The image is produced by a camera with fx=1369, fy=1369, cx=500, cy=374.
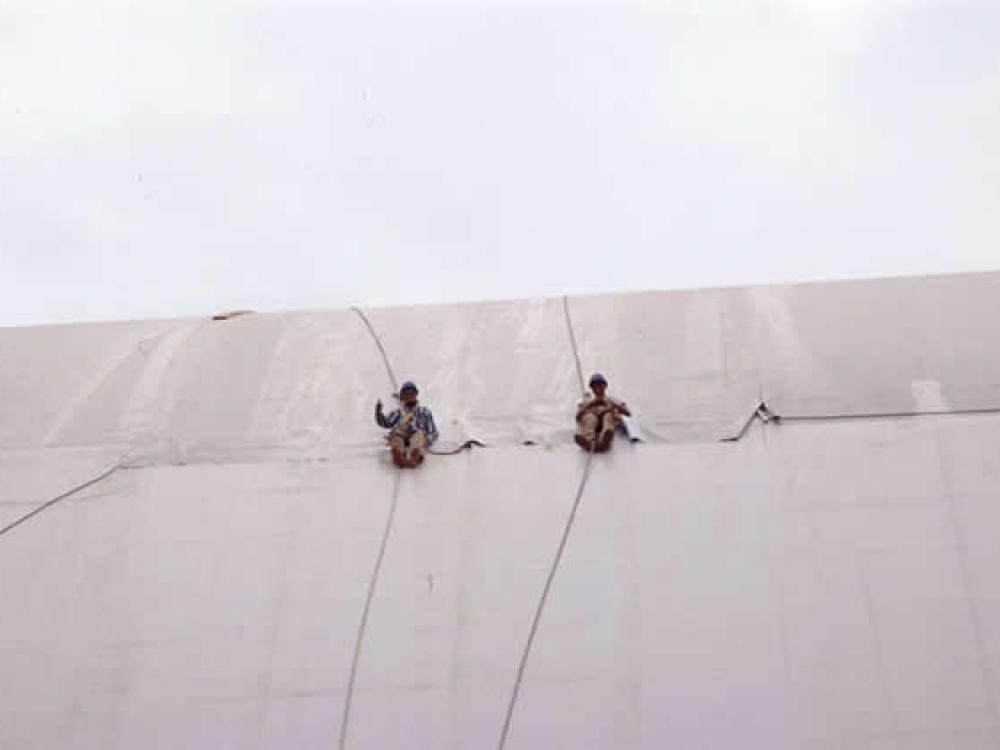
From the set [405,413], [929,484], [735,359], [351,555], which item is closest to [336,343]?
[405,413]

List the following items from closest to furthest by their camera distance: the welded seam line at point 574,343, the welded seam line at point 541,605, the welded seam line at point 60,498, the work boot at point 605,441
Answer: the welded seam line at point 541,605, the work boot at point 605,441, the welded seam line at point 60,498, the welded seam line at point 574,343

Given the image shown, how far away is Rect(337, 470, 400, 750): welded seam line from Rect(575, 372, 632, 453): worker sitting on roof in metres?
0.87

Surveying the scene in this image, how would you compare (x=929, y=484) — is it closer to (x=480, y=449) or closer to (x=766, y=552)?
(x=766, y=552)

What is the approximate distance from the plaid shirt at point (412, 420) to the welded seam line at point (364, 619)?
0.75ft

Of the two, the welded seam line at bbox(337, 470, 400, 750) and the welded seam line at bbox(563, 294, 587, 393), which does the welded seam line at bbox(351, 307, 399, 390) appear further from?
the welded seam line at bbox(563, 294, 587, 393)

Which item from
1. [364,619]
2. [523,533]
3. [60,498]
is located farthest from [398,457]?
[60,498]

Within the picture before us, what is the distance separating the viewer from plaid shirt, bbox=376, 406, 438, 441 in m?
6.34

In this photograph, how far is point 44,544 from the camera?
6.21 meters

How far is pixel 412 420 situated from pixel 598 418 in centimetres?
86

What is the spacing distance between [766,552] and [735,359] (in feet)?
3.54

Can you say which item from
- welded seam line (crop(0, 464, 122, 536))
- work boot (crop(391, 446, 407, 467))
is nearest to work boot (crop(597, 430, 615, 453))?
work boot (crop(391, 446, 407, 467))

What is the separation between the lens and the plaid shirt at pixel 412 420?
249 inches

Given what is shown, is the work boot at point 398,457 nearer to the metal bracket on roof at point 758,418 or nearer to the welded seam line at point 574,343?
the welded seam line at point 574,343

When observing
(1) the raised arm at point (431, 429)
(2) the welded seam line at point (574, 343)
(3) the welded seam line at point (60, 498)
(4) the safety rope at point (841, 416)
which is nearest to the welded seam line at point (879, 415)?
(4) the safety rope at point (841, 416)
